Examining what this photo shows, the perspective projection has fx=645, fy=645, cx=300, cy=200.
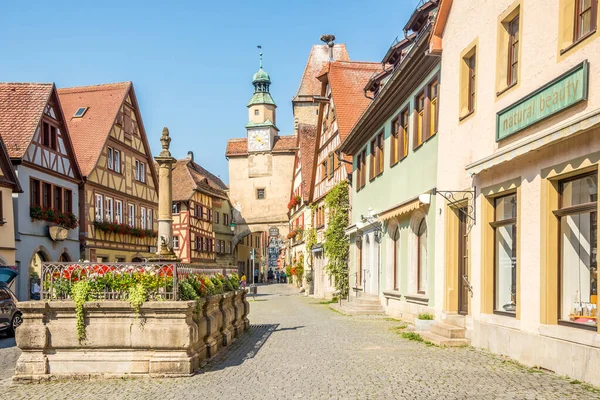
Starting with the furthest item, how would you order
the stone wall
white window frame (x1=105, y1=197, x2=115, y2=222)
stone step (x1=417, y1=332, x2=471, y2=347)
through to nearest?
white window frame (x1=105, y1=197, x2=115, y2=222)
stone step (x1=417, y1=332, x2=471, y2=347)
the stone wall

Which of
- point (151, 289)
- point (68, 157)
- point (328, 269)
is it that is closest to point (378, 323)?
point (151, 289)

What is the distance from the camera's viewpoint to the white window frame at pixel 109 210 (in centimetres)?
3042

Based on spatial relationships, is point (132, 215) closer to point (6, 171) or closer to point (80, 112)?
point (80, 112)

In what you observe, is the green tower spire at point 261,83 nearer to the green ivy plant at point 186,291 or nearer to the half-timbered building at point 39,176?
the half-timbered building at point 39,176

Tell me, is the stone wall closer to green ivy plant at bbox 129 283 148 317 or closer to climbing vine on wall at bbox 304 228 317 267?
green ivy plant at bbox 129 283 148 317

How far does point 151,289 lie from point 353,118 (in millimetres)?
20416

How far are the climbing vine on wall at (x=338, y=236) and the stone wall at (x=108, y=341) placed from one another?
18.3m

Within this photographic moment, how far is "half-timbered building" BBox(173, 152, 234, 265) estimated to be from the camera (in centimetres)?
4684

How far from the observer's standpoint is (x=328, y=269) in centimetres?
2823

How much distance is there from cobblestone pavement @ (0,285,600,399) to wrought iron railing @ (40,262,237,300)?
47.7 inches

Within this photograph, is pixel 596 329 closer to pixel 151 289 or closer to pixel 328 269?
pixel 151 289

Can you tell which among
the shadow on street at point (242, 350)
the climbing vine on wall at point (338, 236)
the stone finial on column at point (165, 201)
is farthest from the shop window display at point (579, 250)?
the climbing vine on wall at point (338, 236)

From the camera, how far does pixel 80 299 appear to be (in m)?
8.83

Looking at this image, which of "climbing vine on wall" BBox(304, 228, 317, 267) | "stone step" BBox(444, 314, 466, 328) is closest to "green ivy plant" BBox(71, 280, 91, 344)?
"stone step" BBox(444, 314, 466, 328)
